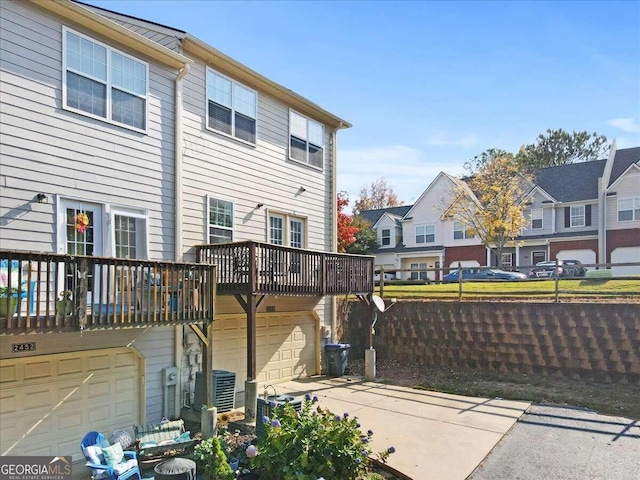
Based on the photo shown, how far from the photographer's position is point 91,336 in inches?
281

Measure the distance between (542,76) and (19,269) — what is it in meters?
13.0

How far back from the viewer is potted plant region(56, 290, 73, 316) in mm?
5730

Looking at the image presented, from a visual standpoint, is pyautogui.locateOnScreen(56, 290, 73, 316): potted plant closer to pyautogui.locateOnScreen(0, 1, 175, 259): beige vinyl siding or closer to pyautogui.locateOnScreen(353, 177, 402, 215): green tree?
pyautogui.locateOnScreen(0, 1, 175, 259): beige vinyl siding

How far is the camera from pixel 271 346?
36.8 feet

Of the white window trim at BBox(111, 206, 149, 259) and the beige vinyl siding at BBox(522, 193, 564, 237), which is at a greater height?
the beige vinyl siding at BBox(522, 193, 564, 237)

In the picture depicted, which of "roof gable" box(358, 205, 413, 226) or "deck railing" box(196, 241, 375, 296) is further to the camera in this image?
"roof gable" box(358, 205, 413, 226)

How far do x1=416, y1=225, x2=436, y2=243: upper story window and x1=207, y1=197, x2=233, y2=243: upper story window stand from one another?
2422 cm

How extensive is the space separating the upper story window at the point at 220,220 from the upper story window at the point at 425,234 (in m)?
24.2

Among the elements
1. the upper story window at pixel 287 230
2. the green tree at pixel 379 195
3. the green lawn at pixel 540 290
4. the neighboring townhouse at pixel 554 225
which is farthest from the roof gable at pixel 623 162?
the upper story window at pixel 287 230

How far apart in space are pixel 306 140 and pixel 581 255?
22026 mm

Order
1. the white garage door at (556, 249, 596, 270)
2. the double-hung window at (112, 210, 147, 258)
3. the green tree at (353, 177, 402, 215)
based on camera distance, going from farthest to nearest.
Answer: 1. the green tree at (353, 177, 402, 215)
2. the white garage door at (556, 249, 596, 270)
3. the double-hung window at (112, 210, 147, 258)

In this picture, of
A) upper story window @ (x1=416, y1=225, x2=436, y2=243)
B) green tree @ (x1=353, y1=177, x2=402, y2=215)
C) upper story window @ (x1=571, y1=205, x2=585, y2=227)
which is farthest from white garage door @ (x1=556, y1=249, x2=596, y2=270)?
green tree @ (x1=353, y1=177, x2=402, y2=215)

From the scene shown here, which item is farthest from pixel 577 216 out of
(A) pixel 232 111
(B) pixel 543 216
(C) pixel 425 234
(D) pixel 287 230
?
(A) pixel 232 111

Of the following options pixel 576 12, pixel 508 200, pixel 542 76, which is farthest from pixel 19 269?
pixel 508 200
